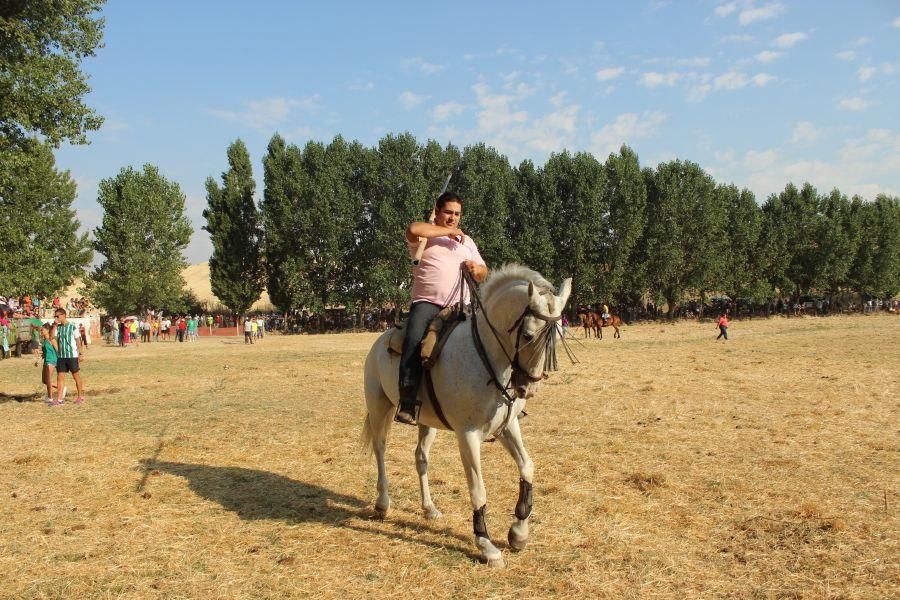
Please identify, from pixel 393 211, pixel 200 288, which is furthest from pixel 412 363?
pixel 200 288

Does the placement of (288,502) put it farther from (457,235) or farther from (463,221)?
(463,221)

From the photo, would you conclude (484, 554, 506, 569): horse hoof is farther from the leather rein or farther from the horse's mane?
the horse's mane

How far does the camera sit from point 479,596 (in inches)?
185

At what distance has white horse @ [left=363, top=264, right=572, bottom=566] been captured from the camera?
5023 mm

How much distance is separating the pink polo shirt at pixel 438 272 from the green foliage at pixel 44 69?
14.0 meters

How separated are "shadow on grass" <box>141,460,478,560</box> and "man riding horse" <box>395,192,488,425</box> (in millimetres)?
1182

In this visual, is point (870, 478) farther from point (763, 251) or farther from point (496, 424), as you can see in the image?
point (763, 251)

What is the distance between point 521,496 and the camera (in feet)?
18.1

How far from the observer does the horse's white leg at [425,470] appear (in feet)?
21.4

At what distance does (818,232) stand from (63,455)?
76105 mm

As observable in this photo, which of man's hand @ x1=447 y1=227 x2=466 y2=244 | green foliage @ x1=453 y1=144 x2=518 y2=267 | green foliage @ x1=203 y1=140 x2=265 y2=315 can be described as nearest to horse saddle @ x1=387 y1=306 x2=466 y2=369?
man's hand @ x1=447 y1=227 x2=466 y2=244

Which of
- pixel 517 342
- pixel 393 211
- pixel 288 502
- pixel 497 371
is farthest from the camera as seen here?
pixel 393 211

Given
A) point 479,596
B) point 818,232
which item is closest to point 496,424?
point 479,596

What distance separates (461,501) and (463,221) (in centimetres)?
4740
